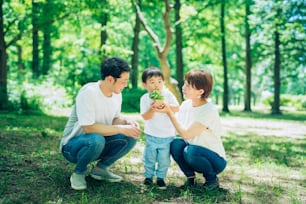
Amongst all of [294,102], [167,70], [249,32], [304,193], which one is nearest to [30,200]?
[304,193]

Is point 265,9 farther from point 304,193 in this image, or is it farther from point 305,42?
point 304,193

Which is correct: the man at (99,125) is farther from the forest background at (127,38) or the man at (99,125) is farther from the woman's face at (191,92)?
the forest background at (127,38)

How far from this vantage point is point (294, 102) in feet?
111

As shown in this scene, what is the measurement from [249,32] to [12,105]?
564 inches

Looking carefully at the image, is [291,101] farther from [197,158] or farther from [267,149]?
[197,158]

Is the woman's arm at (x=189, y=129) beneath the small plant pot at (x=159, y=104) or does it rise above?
beneath

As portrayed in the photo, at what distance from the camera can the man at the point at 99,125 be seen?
3871 millimetres

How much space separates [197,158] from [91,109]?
120cm

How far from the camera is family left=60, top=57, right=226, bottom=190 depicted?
391cm

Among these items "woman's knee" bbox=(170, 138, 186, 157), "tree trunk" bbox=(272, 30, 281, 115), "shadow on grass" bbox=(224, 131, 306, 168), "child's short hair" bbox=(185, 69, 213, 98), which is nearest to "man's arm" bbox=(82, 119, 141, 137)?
"woman's knee" bbox=(170, 138, 186, 157)

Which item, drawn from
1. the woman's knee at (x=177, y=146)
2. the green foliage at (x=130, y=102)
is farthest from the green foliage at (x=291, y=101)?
the woman's knee at (x=177, y=146)

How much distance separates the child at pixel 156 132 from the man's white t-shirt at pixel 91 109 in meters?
0.36

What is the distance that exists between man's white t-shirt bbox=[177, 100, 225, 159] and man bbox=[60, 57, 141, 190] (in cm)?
60

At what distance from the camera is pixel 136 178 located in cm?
462
